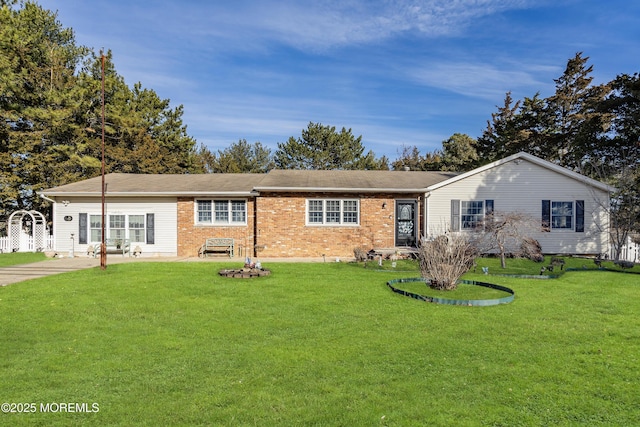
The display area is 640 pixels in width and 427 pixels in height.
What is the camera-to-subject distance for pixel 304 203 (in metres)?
17.4

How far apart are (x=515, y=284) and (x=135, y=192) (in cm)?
1540

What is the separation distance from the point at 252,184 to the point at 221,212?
2.14 meters

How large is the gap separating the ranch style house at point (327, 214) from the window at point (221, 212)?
0.05 metres

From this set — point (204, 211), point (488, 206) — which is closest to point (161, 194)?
point (204, 211)

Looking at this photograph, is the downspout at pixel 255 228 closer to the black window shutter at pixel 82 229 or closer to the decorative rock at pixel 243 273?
the decorative rock at pixel 243 273

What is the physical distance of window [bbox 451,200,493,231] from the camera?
17594mm

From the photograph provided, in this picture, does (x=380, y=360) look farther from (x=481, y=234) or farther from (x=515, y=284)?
(x=481, y=234)

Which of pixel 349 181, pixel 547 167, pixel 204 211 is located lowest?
pixel 204 211

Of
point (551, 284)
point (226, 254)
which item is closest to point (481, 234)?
point (551, 284)

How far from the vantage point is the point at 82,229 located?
1748cm

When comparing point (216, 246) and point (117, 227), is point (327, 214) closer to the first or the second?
point (216, 246)

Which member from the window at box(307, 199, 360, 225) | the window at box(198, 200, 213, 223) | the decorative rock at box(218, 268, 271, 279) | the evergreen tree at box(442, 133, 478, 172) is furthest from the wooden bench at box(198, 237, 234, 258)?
the evergreen tree at box(442, 133, 478, 172)

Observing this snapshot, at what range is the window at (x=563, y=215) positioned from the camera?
17.4 meters

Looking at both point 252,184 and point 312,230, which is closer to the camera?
point 312,230
